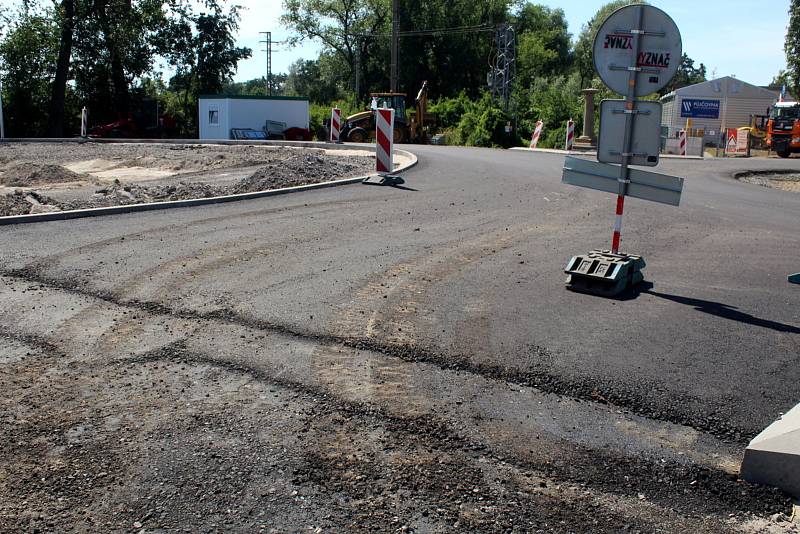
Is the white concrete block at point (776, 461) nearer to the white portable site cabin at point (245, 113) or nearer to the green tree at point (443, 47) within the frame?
the white portable site cabin at point (245, 113)

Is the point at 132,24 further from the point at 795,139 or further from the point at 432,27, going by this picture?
the point at 795,139

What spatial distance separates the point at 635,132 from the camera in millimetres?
6945

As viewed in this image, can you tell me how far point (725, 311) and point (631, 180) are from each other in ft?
4.90

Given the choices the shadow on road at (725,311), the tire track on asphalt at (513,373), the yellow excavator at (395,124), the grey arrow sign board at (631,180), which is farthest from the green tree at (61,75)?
the shadow on road at (725,311)

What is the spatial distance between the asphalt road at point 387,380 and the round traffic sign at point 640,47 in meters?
1.96

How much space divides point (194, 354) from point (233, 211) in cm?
605

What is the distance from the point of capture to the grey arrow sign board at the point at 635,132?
6855 millimetres

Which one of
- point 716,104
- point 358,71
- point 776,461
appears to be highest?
point 358,71

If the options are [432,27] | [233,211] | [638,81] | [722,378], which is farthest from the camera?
[432,27]

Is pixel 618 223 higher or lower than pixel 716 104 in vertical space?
lower

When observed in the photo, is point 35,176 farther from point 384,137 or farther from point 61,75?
point 61,75

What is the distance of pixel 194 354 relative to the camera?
5.12 metres

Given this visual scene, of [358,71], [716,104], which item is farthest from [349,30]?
[716,104]

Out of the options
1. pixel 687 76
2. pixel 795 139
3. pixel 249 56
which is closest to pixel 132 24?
pixel 249 56
